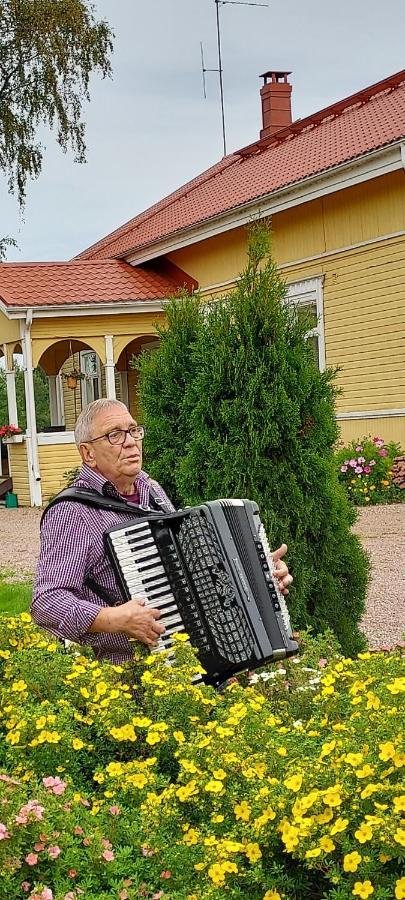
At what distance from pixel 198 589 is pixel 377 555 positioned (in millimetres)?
6181

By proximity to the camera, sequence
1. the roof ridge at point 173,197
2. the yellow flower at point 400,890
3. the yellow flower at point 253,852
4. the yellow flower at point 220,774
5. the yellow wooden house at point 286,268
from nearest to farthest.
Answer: the yellow flower at point 400,890 → the yellow flower at point 253,852 → the yellow flower at point 220,774 → the yellow wooden house at point 286,268 → the roof ridge at point 173,197

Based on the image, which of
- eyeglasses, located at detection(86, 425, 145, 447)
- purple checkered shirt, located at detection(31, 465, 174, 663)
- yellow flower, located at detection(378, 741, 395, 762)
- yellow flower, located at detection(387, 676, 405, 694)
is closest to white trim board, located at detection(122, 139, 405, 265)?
eyeglasses, located at detection(86, 425, 145, 447)

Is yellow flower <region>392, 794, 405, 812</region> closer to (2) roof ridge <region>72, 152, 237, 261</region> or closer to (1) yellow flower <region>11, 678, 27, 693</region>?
(1) yellow flower <region>11, 678, 27, 693</region>

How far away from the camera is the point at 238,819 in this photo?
252 cm

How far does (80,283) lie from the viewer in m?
17.7

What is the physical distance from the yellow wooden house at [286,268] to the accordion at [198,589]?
9.89m

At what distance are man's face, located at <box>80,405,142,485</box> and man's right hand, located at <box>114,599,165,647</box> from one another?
760mm

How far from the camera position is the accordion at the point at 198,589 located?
11.7 ft

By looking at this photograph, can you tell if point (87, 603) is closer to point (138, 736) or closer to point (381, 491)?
point (138, 736)

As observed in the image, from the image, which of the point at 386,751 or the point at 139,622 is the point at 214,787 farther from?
the point at 139,622

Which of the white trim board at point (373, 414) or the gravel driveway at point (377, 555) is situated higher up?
the white trim board at point (373, 414)

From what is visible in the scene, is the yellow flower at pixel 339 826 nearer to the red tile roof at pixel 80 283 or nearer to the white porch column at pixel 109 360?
the red tile roof at pixel 80 283

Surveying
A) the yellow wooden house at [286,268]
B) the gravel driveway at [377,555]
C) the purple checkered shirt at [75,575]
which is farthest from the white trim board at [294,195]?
the purple checkered shirt at [75,575]

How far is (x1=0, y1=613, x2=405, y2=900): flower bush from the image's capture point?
232 cm
